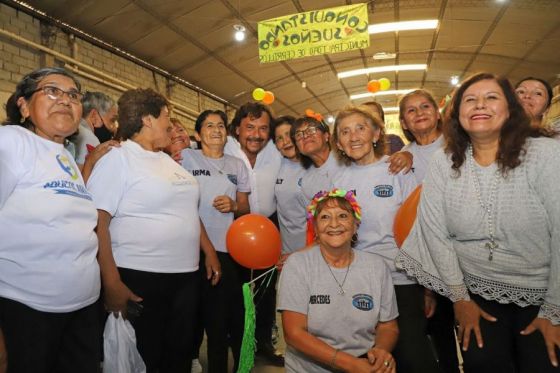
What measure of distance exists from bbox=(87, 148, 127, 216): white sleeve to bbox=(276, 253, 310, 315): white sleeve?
3.30 feet

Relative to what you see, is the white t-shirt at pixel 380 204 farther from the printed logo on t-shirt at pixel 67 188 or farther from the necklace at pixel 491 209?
→ the printed logo on t-shirt at pixel 67 188

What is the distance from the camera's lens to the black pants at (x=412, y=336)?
81.0 inches

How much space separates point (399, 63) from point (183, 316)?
446 inches

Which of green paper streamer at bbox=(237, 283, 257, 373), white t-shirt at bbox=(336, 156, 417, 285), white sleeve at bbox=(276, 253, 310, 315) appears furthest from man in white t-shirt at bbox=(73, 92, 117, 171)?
white t-shirt at bbox=(336, 156, 417, 285)

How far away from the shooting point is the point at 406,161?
2.39 metres

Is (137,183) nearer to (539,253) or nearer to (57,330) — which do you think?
(57,330)

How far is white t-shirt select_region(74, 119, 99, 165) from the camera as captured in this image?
283 centimetres

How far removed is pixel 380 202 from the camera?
2299 millimetres

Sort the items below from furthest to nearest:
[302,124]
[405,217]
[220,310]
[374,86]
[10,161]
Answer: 1. [374,86]
2. [302,124]
3. [220,310]
4. [405,217]
5. [10,161]

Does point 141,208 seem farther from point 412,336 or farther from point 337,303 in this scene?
point 412,336

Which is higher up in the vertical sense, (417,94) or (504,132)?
(417,94)

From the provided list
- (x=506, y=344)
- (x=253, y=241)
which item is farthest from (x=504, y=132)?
(x=253, y=241)

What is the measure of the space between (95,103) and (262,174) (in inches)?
63.4

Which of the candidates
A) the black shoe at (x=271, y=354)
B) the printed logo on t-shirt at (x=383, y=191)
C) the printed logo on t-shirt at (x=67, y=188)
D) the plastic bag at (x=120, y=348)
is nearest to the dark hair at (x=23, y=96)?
the printed logo on t-shirt at (x=67, y=188)
